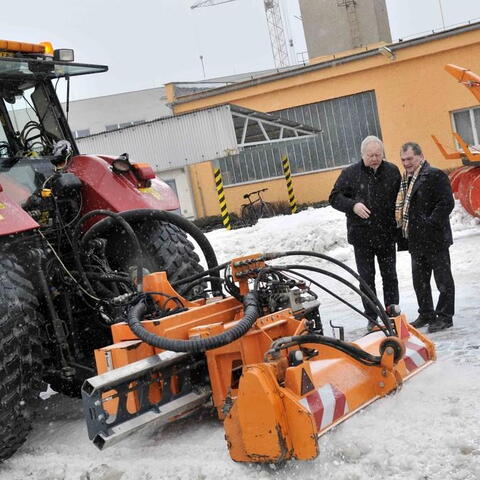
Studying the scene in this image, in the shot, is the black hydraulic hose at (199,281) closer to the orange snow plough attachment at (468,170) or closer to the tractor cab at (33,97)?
the tractor cab at (33,97)

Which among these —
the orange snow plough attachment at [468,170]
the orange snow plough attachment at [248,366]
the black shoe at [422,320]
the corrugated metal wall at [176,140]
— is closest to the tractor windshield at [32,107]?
the orange snow plough attachment at [248,366]

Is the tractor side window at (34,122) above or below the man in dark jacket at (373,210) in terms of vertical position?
above

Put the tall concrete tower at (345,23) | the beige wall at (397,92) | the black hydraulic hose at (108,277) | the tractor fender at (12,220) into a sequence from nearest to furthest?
→ the tractor fender at (12,220) < the black hydraulic hose at (108,277) < the beige wall at (397,92) < the tall concrete tower at (345,23)

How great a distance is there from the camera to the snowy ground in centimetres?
268

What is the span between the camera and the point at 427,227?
191 inches

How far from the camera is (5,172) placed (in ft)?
13.2

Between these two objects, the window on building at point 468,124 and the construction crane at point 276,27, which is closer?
the window on building at point 468,124

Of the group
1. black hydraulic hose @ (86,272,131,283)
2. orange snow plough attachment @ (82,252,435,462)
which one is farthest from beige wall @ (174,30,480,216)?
black hydraulic hose @ (86,272,131,283)

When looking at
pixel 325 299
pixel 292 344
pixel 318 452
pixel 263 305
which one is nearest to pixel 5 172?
pixel 263 305

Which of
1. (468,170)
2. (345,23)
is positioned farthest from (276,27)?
(468,170)

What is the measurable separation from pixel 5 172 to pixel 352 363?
7.65 feet

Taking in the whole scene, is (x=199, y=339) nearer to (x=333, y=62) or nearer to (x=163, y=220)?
(x=163, y=220)

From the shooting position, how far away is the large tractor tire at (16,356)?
123 inches

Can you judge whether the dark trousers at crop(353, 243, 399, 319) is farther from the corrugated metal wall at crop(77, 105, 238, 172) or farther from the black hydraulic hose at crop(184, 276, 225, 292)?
the corrugated metal wall at crop(77, 105, 238, 172)
